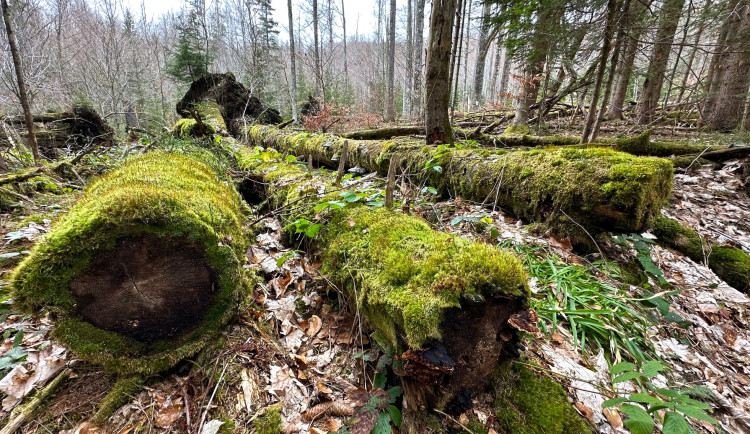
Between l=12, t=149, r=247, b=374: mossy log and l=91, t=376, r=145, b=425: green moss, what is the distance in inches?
2.3

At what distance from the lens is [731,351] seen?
2.08 m

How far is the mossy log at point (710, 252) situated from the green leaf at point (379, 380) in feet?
10.5

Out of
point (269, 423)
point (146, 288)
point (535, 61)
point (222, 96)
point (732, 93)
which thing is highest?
point (535, 61)

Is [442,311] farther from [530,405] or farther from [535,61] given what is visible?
[535,61]

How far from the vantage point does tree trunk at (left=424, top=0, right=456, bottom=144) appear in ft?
14.2

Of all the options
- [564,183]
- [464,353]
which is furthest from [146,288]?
[564,183]

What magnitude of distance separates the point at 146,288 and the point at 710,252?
4.56 m

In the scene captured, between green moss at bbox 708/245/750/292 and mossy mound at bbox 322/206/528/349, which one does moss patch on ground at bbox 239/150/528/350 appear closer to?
mossy mound at bbox 322/206/528/349

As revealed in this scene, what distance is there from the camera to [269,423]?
5.18 ft

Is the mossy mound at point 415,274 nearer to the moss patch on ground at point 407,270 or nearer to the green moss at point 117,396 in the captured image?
the moss patch on ground at point 407,270

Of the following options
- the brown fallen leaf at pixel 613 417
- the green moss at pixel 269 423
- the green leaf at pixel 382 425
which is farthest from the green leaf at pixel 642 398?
the green moss at pixel 269 423

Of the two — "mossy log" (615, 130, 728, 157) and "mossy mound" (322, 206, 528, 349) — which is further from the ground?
"mossy log" (615, 130, 728, 157)

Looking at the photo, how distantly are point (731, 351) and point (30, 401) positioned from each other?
4460 millimetres

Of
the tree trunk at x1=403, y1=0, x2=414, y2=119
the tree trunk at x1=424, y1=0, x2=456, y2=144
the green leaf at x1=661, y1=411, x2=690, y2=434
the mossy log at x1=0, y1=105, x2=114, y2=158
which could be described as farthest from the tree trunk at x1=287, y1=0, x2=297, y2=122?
the green leaf at x1=661, y1=411, x2=690, y2=434
